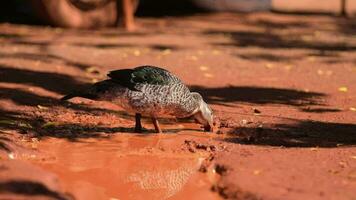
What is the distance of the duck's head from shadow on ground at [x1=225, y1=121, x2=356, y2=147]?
9.7 inches

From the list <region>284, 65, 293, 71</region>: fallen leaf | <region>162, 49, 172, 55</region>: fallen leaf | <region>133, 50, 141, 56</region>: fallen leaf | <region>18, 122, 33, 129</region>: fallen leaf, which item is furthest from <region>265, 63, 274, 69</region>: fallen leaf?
<region>18, 122, 33, 129</region>: fallen leaf

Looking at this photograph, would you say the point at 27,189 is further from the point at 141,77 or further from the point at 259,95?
the point at 259,95

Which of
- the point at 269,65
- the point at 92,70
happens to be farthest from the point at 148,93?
the point at 269,65

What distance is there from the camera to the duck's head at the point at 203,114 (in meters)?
7.77

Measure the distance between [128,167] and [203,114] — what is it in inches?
55.6

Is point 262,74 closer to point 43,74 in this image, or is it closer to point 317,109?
point 317,109

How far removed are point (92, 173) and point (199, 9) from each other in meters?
11.4

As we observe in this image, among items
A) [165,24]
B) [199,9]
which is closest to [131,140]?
[165,24]

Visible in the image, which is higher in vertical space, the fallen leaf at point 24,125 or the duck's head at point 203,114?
the duck's head at point 203,114

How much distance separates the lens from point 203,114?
7836 millimetres

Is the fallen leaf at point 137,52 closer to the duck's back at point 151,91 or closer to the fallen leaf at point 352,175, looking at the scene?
the duck's back at point 151,91

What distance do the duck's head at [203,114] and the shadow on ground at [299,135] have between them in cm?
25

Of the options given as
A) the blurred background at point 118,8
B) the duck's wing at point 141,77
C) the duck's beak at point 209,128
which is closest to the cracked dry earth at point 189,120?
the duck's beak at point 209,128

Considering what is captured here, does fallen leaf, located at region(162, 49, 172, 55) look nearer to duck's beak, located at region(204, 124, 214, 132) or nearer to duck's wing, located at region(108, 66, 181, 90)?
duck's beak, located at region(204, 124, 214, 132)
